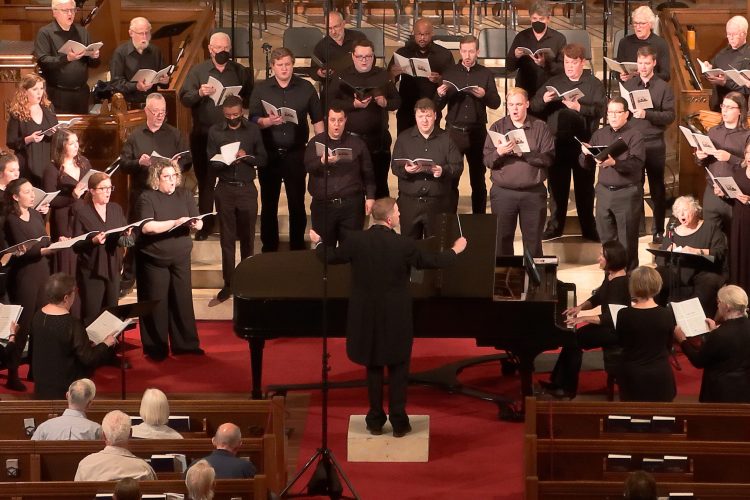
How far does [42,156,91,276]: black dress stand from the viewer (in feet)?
31.8

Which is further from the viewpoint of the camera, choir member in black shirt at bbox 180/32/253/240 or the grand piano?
choir member in black shirt at bbox 180/32/253/240

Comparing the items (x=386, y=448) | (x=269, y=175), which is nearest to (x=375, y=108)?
(x=269, y=175)

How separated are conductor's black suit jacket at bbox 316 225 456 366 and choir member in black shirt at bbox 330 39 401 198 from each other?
10.4 ft

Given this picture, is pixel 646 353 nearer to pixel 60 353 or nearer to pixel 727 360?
pixel 727 360

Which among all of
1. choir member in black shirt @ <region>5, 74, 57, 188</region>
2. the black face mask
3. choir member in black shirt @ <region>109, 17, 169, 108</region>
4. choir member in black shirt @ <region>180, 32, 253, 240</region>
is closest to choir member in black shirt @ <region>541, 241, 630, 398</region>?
choir member in black shirt @ <region>180, 32, 253, 240</region>

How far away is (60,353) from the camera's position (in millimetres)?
8000

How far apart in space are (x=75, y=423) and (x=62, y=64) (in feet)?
17.2

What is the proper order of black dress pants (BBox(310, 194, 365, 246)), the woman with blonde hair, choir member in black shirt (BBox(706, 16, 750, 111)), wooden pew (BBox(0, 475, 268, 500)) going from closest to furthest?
wooden pew (BBox(0, 475, 268, 500)) → the woman with blonde hair → black dress pants (BBox(310, 194, 365, 246)) → choir member in black shirt (BBox(706, 16, 750, 111))

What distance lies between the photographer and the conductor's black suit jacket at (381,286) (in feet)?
25.9

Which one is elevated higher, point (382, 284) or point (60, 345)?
point (382, 284)

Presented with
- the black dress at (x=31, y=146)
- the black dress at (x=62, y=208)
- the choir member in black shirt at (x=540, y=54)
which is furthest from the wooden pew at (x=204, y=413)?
the choir member in black shirt at (x=540, y=54)

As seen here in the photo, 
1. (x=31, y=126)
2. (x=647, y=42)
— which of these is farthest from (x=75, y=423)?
(x=647, y=42)

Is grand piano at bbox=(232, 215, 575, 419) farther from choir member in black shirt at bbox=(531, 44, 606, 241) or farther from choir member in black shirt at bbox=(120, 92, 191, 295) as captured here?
choir member in black shirt at bbox=(531, 44, 606, 241)

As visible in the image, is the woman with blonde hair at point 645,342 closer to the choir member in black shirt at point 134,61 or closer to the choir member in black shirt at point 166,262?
the choir member in black shirt at point 166,262
